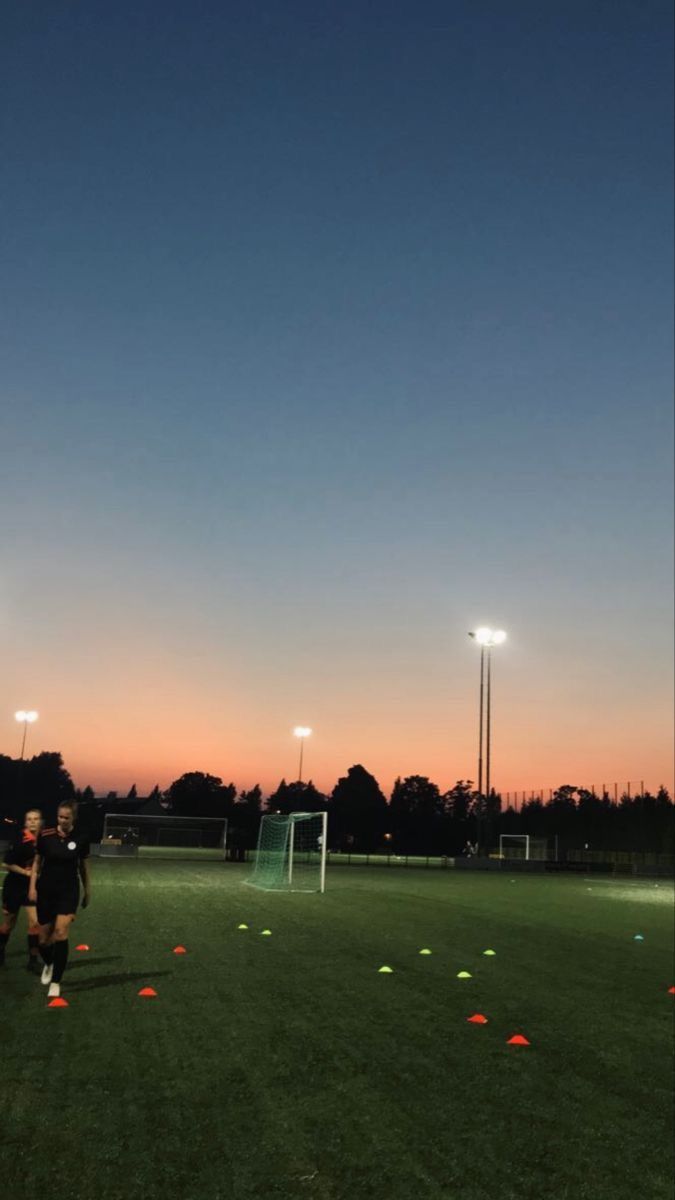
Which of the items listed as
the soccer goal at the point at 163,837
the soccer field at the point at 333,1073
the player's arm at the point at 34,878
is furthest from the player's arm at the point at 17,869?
the soccer goal at the point at 163,837

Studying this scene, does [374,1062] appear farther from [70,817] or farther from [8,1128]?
[70,817]

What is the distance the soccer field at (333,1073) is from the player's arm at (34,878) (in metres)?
0.92

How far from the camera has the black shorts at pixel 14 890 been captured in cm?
1175

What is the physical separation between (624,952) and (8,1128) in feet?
42.5

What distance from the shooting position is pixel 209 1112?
6.45m

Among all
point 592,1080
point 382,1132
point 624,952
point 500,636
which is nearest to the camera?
point 382,1132

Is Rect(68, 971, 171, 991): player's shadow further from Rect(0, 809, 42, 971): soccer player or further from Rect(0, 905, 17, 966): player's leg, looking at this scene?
Rect(0, 905, 17, 966): player's leg

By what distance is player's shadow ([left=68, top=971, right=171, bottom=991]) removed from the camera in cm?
1079

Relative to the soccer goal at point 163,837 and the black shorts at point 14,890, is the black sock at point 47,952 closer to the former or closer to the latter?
the black shorts at point 14,890

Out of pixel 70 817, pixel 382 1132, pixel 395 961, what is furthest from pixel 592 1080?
pixel 395 961

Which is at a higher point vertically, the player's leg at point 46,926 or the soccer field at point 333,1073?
the player's leg at point 46,926

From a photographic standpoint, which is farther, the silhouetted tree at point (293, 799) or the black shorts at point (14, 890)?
the silhouetted tree at point (293, 799)

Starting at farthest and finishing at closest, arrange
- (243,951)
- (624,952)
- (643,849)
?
1. (643,849)
2. (624,952)
3. (243,951)

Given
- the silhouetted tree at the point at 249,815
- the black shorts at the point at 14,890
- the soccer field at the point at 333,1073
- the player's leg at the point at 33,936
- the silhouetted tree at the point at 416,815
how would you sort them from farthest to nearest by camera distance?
1. the silhouetted tree at the point at 416,815
2. the silhouetted tree at the point at 249,815
3. the black shorts at the point at 14,890
4. the player's leg at the point at 33,936
5. the soccer field at the point at 333,1073
